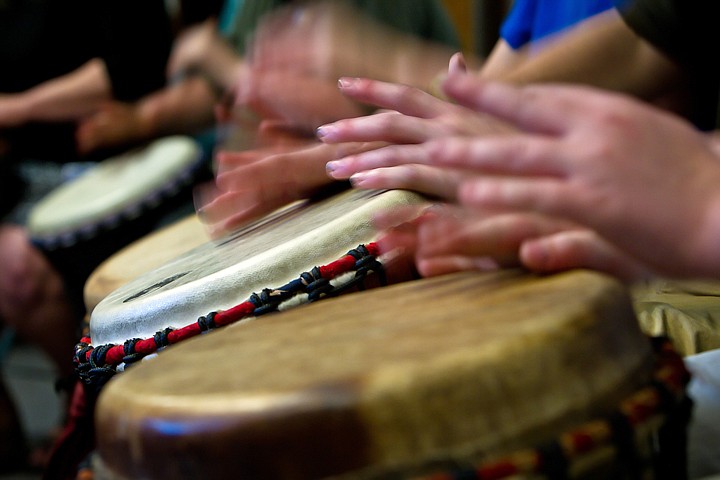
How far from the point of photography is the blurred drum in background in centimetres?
59

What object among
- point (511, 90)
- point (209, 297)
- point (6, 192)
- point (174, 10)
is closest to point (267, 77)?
point (209, 297)

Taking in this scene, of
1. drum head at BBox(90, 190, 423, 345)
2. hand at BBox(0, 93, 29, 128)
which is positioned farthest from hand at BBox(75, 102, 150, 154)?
drum head at BBox(90, 190, 423, 345)

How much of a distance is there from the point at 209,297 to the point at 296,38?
2.49 ft

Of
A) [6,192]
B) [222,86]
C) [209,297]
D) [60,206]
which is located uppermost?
[209,297]

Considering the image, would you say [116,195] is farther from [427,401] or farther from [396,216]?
[427,401]

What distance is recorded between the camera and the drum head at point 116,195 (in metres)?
1.61

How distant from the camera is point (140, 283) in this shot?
0.74 meters

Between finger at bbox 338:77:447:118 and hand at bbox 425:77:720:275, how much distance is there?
19cm

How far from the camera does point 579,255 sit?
0.49 meters

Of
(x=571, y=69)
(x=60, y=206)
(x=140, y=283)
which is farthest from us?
(x=60, y=206)

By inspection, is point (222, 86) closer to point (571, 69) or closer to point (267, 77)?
point (267, 77)

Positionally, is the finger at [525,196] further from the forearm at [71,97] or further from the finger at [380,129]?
the forearm at [71,97]

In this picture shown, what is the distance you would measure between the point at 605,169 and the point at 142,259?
0.64 metres

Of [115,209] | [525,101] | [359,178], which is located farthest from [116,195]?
[525,101]
